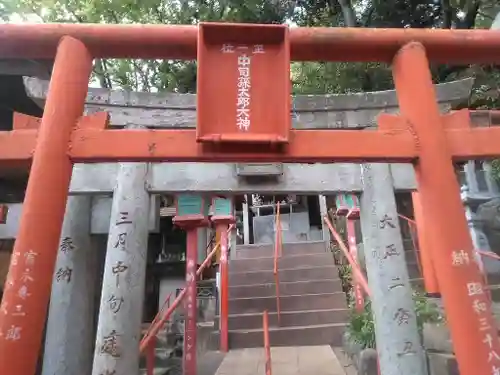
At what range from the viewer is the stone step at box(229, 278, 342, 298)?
8.91m

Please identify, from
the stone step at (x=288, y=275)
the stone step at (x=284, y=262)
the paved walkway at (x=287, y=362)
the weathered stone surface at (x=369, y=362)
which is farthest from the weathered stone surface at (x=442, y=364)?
the stone step at (x=284, y=262)

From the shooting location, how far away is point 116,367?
12.7ft

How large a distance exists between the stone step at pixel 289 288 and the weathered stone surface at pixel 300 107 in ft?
16.0

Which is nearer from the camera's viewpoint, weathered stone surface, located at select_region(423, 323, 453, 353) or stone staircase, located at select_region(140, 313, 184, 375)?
weathered stone surface, located at select_region(423, 323, 453, 353)

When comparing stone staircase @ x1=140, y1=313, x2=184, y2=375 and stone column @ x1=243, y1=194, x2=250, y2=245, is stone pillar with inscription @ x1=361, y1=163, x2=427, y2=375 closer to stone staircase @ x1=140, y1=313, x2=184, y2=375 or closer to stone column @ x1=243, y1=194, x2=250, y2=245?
stone staircase @ x1=140, y1=313, x2=184, y2=375

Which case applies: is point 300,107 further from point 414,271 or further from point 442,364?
point 414,271

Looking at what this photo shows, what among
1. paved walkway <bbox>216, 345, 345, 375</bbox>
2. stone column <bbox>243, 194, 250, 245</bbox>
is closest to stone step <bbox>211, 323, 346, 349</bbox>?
paved walkway <bbox>216, 345, 345, 375</bbox>

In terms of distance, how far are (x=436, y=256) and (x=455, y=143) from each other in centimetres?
78

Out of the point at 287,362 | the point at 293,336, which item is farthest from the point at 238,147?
the point at 293,336

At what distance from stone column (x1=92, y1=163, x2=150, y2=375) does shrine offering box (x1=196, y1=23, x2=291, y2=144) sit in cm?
192

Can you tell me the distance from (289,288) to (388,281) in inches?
195

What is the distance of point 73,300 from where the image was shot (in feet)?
14.8

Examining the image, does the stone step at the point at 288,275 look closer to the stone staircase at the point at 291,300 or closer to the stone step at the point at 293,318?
the stone staircase at the point at 291,300

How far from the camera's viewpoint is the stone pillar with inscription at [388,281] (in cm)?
404
